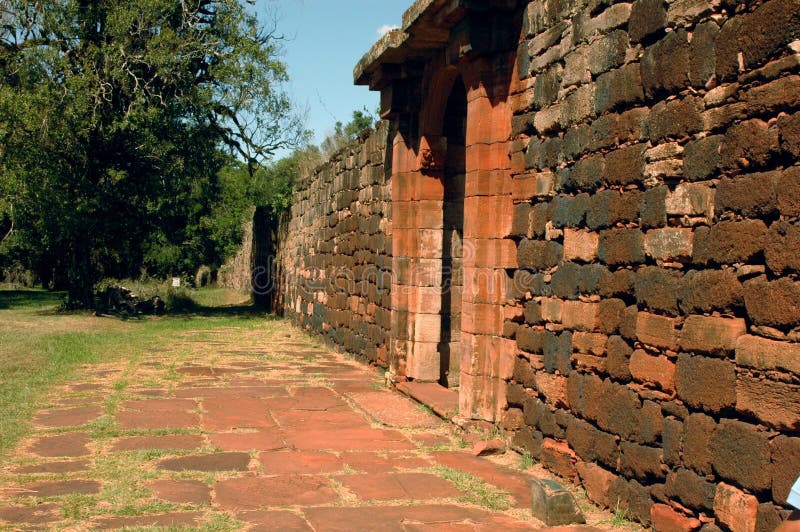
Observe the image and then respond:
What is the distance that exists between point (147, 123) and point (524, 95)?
12.7 metres

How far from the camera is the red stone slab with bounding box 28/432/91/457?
19.1 feet

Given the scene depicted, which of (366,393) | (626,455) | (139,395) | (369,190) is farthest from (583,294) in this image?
(369,190)

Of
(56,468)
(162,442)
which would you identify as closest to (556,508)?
(162,442)

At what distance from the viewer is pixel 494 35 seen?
6527 mm

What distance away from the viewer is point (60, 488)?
4965 millimetres

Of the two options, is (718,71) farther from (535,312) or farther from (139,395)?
(139,395)

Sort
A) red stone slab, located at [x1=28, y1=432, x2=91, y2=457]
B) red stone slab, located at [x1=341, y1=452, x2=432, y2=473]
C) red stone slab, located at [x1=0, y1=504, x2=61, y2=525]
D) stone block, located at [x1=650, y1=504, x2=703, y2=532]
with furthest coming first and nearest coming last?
red stone slab, located at [x1=28, y1=432, x2=91, y2=457]
red stone slab, located at [x1=341, y1=452, x2=432, y2=473]
red stone slab, located at [x1=0, y1=504, x2=61, y2=525]
stone block, located at [x1=650, y1=504, x2=703, y2=532]

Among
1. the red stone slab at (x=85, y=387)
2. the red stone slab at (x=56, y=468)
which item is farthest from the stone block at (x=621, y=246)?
the red stone slab at (x=85, y=387)

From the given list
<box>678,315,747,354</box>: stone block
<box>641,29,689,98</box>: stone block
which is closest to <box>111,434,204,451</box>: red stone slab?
<box>678,315,747,354</box>: stone block

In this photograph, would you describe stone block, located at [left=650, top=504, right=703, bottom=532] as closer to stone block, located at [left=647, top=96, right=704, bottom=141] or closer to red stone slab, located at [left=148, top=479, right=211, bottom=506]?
stone block, located at [left=647, top=96, right=704, bottom=141]

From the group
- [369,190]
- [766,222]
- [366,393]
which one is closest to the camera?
[766,222]

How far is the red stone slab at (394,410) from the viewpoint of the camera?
23.7ft

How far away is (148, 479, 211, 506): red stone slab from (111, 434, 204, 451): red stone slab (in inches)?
34.5

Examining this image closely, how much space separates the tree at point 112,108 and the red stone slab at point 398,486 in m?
13.0
